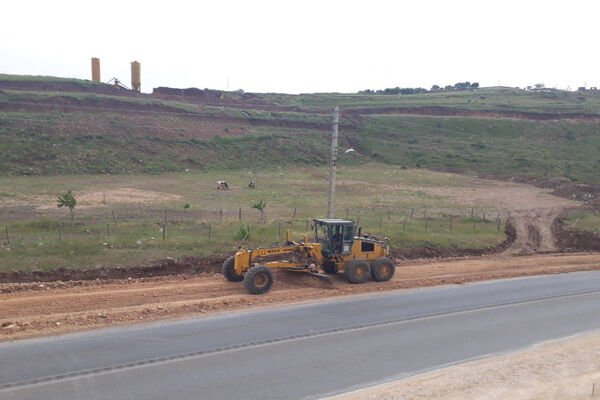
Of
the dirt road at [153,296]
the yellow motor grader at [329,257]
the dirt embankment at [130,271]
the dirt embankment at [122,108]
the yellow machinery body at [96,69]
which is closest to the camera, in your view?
the dirt road at [153,296]

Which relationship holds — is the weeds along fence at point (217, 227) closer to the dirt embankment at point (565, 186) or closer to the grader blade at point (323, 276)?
the grader blade at point (323, 276)

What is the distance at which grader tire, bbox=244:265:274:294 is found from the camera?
17109 millimetres

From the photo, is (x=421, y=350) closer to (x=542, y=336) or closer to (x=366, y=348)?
(x=366, y=348)

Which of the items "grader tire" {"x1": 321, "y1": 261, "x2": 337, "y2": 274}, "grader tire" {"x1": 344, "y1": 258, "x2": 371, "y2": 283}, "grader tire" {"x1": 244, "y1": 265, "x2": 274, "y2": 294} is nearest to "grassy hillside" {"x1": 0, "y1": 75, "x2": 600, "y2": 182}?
"grader tire" {"x1": 321, "y1": 261, "x2": 337, "y2": 274}

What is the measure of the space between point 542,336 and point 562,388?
3700 mm

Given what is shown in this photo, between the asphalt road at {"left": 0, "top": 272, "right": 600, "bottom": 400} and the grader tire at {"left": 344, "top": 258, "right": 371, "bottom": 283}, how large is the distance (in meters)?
1.23

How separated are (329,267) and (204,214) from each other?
14982mm

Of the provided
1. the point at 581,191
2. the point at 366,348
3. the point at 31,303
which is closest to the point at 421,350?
the point at 366,348

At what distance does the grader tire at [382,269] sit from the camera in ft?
64.7

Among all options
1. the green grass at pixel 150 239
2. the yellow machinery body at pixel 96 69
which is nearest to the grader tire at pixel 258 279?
the green grass at pixel 150 239

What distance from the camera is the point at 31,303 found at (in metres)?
15.3

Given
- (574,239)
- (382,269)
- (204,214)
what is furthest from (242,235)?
(574,239)

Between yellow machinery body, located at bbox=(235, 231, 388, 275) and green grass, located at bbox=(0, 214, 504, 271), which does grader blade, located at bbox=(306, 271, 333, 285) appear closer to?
yellow machinery body, located at bbox=(235, 231, 388, 275)

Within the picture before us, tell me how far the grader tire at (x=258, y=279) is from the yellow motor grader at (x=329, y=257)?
1.03ft
